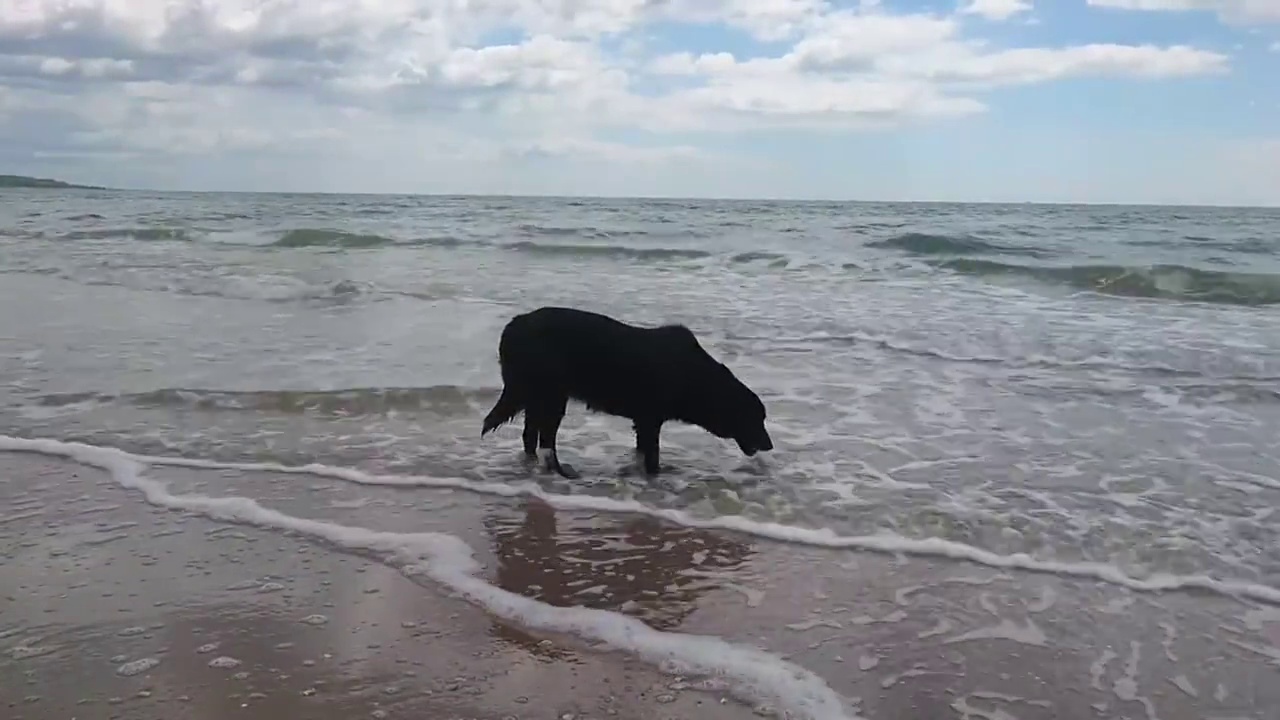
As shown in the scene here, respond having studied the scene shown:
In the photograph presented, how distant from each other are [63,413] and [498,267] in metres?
12.3

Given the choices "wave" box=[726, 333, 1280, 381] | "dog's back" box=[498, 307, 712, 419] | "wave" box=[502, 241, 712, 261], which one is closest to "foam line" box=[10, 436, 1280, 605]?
"dog's back" box=[498, 307, 712, 419]

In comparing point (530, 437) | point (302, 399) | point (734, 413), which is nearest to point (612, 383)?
point (530, 437)

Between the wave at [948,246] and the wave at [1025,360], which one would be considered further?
the wave at [948,246]

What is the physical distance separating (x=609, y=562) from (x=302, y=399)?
403 centimetres

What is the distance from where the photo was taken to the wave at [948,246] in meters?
23.8

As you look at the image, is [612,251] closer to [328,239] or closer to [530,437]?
[328,239]

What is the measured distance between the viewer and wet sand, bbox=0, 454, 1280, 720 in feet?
11.3

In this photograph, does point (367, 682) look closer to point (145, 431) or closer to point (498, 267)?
point (145, 431)

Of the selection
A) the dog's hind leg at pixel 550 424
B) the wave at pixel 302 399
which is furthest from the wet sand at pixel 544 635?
the wave at pixel 302 399

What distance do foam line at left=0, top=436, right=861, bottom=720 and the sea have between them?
90 centimetres

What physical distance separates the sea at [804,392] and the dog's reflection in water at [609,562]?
0.29 metres

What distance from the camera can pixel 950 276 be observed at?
1900 cm

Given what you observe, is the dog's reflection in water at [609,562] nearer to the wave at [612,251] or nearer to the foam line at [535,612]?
the foam line at [535,612]

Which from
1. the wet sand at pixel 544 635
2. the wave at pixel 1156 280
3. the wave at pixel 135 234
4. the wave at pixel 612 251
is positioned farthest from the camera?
the wave at pixel 135 234
